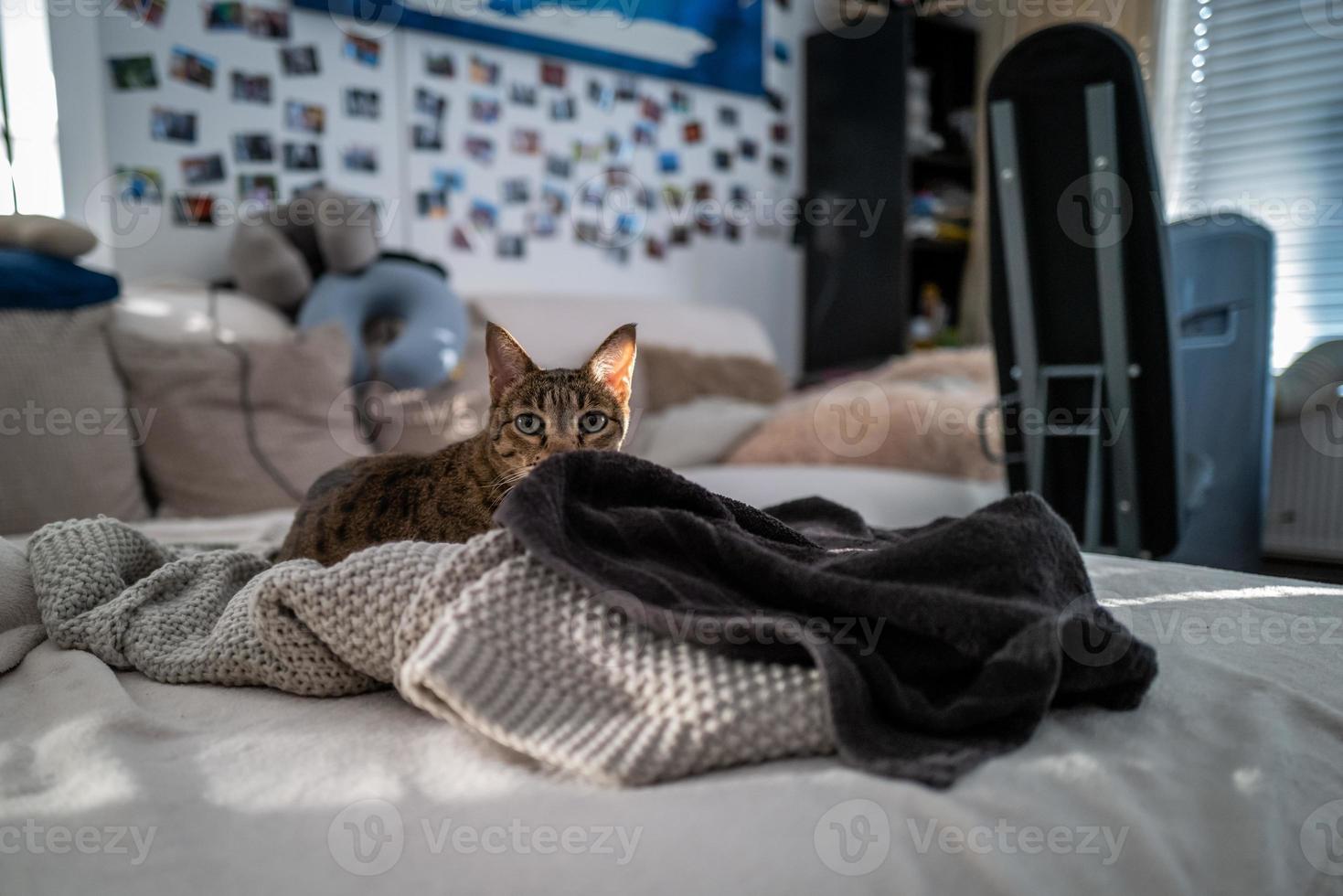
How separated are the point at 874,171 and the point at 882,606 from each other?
2.93 meters

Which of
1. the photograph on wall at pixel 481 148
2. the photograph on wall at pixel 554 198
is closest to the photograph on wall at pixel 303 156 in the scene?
the photograph on wall at pixel 481 148

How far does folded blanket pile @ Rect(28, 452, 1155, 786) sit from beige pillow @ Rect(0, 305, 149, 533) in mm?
823

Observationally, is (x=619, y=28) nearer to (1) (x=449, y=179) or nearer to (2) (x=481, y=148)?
(2) (x=481, y=148)

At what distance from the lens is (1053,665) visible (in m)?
0.55

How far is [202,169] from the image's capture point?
224 centimetres

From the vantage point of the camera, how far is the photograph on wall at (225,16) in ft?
7.29

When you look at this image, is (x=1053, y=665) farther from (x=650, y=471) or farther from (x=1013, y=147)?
(x=1013, y=147)

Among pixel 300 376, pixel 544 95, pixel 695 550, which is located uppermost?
pixel 544 95

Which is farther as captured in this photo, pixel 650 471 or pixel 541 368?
pixel 541 368

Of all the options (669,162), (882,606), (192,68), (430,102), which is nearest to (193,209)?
(192,68)

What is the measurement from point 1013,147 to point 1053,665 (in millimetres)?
1163

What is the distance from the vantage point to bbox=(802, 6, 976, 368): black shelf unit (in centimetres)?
316

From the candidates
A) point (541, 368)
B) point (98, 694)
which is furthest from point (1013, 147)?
point (98, 694)

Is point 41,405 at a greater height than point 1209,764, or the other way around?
point 41,405
